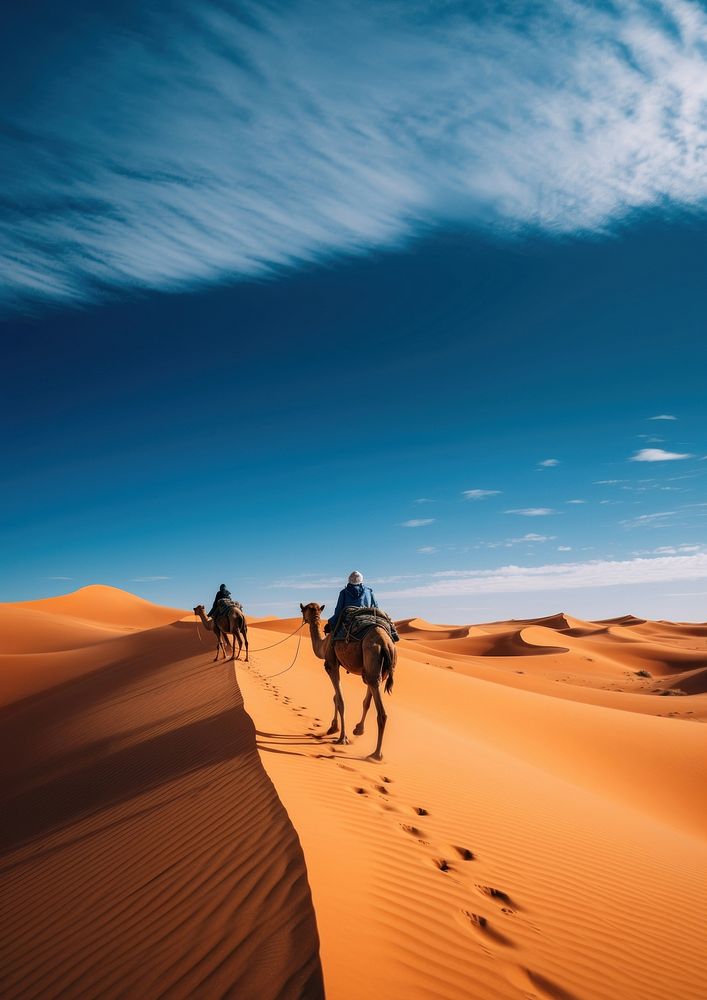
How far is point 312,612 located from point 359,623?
1664 mm

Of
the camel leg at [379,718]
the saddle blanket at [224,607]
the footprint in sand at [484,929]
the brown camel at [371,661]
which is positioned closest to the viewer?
the footprint in sand at [484,929]

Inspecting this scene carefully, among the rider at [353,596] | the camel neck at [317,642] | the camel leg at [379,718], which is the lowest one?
the camel leg at [379,718]

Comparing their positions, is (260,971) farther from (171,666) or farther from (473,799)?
(171,666)

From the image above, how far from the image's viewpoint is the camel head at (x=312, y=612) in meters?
10.9

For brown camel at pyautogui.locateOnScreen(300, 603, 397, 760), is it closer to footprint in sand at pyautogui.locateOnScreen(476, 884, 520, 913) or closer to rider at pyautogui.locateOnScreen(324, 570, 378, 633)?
rider at pyautogui.locateOnScreen(324, 570, 378, 633)

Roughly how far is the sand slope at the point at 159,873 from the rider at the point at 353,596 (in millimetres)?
2297

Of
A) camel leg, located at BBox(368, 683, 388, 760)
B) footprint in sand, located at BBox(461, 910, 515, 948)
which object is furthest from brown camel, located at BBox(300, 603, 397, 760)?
footprint in sand, located at BBox(461, 910, 515, 948)

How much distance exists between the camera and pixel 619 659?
174ft

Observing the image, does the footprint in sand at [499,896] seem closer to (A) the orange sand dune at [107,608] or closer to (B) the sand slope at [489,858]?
(B) the sand slope at [489,858]

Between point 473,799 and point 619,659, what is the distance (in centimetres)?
5086

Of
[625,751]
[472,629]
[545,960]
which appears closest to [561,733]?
[625,751]

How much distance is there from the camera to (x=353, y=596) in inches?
396

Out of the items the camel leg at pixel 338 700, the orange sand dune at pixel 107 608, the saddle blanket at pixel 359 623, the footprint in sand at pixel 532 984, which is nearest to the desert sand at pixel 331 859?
the footprint in sand at pixel 532 984

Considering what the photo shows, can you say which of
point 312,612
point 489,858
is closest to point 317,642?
point 312,612
